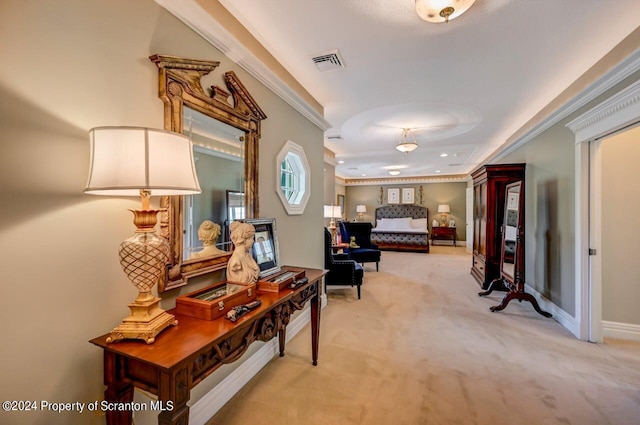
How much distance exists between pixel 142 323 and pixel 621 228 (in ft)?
13.7

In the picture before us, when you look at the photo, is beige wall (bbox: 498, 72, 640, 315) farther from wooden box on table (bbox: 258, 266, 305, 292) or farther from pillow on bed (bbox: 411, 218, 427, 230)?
pillow on bed (bbox: 411, 218, 427, 230)

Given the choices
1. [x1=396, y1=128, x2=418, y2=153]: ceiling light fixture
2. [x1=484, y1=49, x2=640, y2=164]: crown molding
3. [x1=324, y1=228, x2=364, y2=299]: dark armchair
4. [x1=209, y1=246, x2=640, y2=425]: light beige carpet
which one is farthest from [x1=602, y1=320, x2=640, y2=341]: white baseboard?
[x1=396, y1=128, x2=418, y2=153]: ceiling light fixture

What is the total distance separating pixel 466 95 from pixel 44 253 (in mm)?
3860

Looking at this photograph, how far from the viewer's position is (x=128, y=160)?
2.89 feet

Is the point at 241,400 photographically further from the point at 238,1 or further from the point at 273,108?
the point at 238,1

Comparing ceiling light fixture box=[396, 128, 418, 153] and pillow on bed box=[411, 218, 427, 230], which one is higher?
ceiling light fixture box=[396, 128, 418, 153]

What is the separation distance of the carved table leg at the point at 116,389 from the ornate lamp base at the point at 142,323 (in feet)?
0.28

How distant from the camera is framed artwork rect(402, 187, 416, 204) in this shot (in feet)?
32.8

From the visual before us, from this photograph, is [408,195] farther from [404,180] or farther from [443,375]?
[443,375]

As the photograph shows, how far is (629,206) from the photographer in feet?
8.50

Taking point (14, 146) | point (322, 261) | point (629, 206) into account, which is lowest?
point (322, 261)

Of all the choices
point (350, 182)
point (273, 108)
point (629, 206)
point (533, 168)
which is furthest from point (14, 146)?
point (350, 182)

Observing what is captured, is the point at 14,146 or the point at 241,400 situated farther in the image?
the point at 241,400

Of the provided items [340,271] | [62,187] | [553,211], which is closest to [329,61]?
[62,187]
